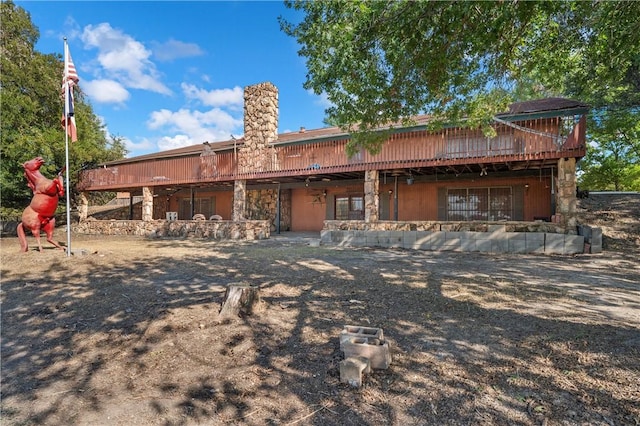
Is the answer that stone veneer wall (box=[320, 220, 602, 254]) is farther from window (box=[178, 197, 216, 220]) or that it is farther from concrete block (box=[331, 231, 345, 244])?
window (box=[178, 197, 216, 220])

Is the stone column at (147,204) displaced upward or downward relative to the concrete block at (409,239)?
upward

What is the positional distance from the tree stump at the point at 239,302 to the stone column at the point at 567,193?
9.90 m

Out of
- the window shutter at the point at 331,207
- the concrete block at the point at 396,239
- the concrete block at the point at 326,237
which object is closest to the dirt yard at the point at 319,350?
the concrete block at the point at 396,239

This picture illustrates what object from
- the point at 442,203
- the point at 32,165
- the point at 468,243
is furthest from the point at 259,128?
the point at 468,243

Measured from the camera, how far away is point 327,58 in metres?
5.20

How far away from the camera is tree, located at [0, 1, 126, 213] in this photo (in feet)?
55.3

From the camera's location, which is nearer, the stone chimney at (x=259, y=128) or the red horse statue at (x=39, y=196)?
the red horse statue at (x=39, y=196)

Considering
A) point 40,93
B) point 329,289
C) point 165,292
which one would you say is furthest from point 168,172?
point 329,289

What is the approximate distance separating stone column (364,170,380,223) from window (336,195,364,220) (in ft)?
14.8

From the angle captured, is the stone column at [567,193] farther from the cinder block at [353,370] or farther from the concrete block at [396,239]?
the cinder block at [353,370]

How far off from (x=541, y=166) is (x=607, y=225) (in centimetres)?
296

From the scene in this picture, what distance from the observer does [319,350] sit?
329 cm

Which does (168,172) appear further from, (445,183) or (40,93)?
(445,183)

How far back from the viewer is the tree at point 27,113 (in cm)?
1686
